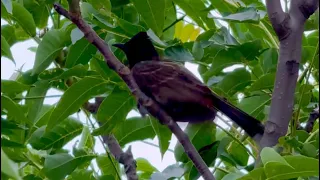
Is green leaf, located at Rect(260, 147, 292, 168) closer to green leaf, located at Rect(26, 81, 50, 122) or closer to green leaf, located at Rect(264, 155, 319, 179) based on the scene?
green leaf, located at Rect(264, 155, 319, 179)

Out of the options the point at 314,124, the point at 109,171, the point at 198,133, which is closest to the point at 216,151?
the point at 198,133

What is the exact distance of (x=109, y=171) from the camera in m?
2.50

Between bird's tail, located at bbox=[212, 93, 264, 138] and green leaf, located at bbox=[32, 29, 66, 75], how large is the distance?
0.55 meters

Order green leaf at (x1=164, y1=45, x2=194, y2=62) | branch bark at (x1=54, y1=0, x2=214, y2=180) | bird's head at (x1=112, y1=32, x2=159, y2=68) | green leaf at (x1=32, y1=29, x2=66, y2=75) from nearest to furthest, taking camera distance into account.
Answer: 1. branch bark at (x1=54, y1=0, x2=214, y2=180)
2. green leaf at (x1=164, y1=45, x2=194, y2=62)
3. green leaf at (x1=32, y1=29, x2=66, y2=75)
4. bird's head at (x1=112, y1=32, x2=159, y2=68)

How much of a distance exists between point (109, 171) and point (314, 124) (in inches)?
31.0

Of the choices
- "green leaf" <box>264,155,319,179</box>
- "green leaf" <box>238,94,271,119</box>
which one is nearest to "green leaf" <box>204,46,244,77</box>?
"green leaf" <box>238,94,271,119</box>

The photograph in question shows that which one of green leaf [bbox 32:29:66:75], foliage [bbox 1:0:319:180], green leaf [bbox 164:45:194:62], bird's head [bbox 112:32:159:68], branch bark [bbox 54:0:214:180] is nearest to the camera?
branch bark [bbox 54:0:214:180]

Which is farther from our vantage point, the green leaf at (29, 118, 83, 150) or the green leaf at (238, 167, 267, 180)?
the green leaf at (29, 118, 83, 150)

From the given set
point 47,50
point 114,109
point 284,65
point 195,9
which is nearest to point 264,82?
point 284,65

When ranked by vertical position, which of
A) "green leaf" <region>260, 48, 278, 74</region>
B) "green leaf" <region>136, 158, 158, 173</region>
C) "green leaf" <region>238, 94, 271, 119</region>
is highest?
"green leaf" <region>260, 48, 278, 74</region>

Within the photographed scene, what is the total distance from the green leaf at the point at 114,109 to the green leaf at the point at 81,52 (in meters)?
0.18

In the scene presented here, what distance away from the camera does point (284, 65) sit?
1815 millimetres

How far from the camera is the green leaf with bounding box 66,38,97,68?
2223 mm

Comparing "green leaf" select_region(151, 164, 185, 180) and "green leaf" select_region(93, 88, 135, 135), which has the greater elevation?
"green leaf" select_region(93, 88, 135, 135)
